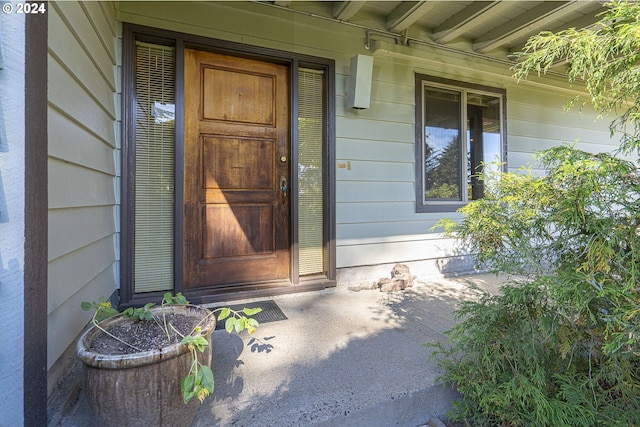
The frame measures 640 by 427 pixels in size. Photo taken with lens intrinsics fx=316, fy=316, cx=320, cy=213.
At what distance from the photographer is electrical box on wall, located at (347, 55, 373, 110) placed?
9.15 ft

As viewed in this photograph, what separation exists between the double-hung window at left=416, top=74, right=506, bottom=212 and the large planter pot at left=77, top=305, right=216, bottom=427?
271cm

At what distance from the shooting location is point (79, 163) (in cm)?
153

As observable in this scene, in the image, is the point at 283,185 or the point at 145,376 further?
the point at 283,185

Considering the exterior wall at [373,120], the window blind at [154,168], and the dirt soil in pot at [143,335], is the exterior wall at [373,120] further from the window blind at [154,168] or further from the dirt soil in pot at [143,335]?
the dirt soil in pot at [143,335]

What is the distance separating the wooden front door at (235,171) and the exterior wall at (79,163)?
526 mm

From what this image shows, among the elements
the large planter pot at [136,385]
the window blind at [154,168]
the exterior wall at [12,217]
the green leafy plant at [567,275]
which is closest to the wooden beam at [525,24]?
the green leafy plant at [567,275]

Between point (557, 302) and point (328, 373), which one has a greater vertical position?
point (557, 302)

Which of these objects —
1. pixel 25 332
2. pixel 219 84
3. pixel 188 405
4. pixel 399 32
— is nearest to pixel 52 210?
pixel 25 332

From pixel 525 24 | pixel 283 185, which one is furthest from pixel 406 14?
pixel 283 185

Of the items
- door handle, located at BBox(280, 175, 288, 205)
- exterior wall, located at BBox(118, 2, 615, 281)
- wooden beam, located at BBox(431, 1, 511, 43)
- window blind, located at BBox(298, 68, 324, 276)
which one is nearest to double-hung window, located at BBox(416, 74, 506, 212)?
exterior wall, located at BBox(118, 2, 615, 281)

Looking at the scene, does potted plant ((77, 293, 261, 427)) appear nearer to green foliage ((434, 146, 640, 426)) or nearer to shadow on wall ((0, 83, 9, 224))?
shadow on wall ((0, 83, 9, 224))

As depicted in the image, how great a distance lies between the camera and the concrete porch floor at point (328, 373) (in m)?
1.27

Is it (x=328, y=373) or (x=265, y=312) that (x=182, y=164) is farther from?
(x=328, y=373)

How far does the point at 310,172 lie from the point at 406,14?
1614 mm
